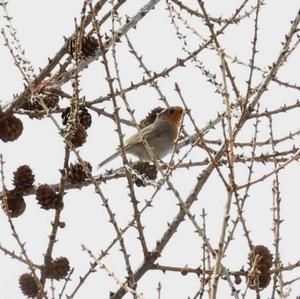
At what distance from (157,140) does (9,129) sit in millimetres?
3898

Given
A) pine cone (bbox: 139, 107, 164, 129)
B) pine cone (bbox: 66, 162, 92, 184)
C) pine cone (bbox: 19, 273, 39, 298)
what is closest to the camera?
pine cone (bbox: 19, 273, 39, 298)

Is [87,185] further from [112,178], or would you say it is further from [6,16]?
[6,16]

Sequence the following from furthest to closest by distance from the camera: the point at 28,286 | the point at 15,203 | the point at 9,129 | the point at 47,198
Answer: the point at 9,129, the point at 15,203, the point at 28,286, the point at 47,198

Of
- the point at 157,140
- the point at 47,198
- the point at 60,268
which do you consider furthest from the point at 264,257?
the point at 157,140

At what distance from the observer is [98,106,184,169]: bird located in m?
7.63

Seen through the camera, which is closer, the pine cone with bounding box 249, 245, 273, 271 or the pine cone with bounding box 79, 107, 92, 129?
the pine cone with bounding box 249, 245, 273, 271

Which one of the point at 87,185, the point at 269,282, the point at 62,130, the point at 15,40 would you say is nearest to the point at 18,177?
the point at 87,185

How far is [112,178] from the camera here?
4.37 m

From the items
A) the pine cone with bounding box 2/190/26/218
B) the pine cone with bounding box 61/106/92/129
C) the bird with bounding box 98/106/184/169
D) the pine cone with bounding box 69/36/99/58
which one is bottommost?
the pine cone with bounding box 2/190/26/218

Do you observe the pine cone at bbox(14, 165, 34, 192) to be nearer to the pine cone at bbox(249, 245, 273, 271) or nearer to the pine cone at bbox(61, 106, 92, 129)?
the pine cone at bbox(61, 106, 92, 129)

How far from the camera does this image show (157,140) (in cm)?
793

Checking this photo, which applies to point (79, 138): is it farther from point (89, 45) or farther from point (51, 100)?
point (51, 100)

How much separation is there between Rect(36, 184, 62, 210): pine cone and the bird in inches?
153

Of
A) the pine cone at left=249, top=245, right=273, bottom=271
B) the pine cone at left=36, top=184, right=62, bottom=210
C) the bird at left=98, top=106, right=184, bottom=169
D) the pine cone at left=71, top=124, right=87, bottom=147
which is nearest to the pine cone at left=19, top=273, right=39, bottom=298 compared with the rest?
the pine cone at left=36, top=184, right=62, bottom=210
